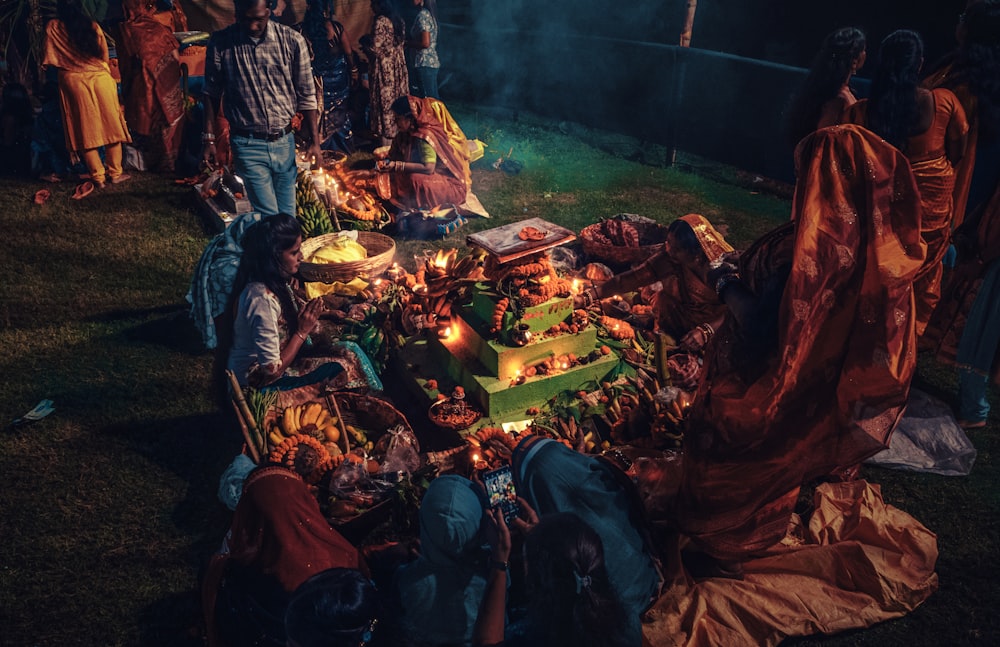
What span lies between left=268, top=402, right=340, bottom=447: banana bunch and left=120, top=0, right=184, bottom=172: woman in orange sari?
24.7ft

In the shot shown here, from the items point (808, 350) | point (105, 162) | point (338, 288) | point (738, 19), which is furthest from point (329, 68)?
point (808, 350)

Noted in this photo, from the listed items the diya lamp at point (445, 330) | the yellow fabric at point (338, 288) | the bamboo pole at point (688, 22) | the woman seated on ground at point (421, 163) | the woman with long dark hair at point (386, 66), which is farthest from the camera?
the bamboo pole at point (688, 22)

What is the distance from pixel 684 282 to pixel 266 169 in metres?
4.53

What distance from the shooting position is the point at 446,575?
330 cm

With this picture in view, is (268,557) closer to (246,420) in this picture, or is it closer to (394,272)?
(246,420)

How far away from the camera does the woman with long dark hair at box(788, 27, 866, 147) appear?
564 centimetres

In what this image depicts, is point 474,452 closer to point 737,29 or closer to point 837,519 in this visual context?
point 837,519

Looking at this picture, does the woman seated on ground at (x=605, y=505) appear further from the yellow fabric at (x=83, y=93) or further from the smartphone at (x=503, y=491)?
the yellow fabric at (x=83, y=93)

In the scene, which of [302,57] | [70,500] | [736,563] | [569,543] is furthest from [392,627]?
[302,57]

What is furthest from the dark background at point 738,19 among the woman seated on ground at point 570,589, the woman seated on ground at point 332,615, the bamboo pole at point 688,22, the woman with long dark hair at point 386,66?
the woman seated on ground at point 332,615

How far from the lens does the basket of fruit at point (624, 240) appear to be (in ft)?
24.7

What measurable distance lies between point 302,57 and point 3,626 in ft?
18.4

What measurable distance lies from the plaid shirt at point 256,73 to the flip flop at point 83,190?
4.14 m

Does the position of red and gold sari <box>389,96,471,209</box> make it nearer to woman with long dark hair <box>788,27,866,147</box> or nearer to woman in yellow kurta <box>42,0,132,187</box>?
woman in yellow kurta <box>42,0,132,187</box>
